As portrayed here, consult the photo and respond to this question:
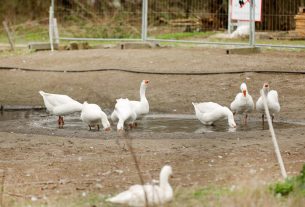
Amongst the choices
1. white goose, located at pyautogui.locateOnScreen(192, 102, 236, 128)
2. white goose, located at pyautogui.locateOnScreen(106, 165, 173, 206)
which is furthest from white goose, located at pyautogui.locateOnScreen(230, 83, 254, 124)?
white goose, located at pyautogui.locateOnScreen(106, 165, 173, 206)

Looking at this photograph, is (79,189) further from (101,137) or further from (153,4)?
(153,4)

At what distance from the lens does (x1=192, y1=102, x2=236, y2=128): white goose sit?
14380 mm

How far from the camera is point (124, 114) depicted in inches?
548

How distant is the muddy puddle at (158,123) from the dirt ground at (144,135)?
391 mm

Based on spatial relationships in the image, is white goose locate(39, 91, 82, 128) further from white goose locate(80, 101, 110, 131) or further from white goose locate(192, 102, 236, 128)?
white goose locate(192, 102, 236, 128)

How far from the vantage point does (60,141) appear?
12602mm

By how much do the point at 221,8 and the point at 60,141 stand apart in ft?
60.8

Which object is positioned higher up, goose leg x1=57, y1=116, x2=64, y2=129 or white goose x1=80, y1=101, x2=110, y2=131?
white goose x1=80, y1=101, x2=110, y2=131

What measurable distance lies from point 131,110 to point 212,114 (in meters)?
1.21

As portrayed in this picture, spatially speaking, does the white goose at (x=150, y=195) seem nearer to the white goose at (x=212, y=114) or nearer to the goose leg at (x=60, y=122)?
the white goose at (x=212, y=114)

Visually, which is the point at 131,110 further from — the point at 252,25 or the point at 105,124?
the point at 252,25

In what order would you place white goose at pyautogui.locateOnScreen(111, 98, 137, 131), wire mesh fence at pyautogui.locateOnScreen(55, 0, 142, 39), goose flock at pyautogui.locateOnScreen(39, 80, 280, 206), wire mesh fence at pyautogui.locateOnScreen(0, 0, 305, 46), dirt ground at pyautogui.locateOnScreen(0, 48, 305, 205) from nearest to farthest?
dirt ground at pyautogui.locateOnScreen(0, 48, 305, 205) → white goose at pyautogui.locateOnScreen(111, 98, 137, 131) → goose flock at pyautogui.locateOnScreen(39, 80, 280, 206) → wire mesh fence at pyautogui.locateOnScreen(0, 0, 305, 46) → wire mesh fence at pyautogui.locateOnScreen(55, 0, 142, 39)

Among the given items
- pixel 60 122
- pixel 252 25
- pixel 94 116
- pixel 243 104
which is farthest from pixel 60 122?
pixel 252 25

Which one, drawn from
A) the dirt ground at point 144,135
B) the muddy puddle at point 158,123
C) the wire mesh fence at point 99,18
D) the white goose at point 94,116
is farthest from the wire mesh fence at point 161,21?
the white goose at point 94,116
